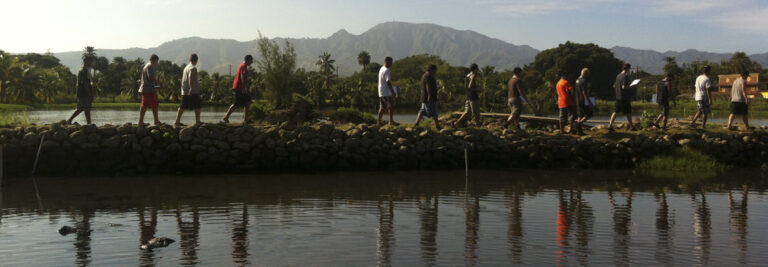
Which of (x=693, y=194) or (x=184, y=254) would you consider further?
(x=693, y=194)

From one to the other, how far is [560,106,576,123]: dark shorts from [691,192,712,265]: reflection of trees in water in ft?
14.1

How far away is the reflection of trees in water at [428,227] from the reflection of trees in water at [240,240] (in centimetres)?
190

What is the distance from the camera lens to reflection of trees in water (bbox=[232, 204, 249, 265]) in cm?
663

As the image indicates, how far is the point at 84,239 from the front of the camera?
735cm

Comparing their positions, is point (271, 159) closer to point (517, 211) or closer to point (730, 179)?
point (517, 211)

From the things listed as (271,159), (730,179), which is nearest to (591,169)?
(730,179)

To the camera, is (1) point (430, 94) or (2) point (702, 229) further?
(1) point (430, 94)

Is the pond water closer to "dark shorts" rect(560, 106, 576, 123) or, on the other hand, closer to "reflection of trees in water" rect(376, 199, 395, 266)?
"reflection of trees in water" rect(376, 199, 395, 266)

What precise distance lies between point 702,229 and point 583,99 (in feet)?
22.3

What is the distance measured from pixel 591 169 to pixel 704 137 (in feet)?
10.0

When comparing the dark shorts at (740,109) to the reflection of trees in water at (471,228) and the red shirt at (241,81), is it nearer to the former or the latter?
the reflection of trees in water at (471,228)

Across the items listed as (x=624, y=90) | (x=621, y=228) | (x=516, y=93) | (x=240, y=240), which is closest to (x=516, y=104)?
(x=516, y=93)

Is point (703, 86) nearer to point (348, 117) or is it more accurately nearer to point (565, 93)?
point (565, 93)

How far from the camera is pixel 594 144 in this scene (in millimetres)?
14641
